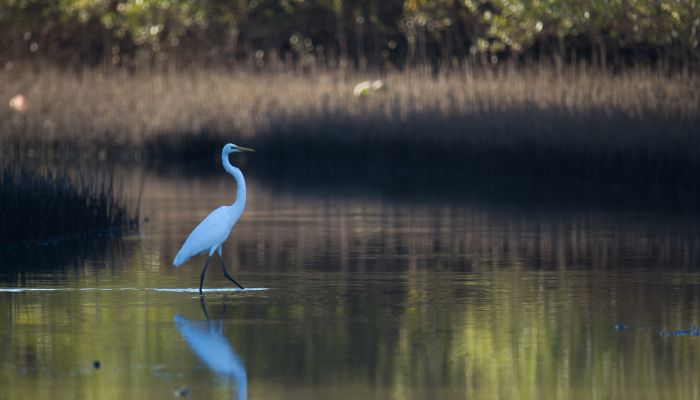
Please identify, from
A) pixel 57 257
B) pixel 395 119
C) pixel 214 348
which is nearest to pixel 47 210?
pixel 57 257

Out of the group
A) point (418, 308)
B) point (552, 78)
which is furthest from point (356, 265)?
point (552, 78)

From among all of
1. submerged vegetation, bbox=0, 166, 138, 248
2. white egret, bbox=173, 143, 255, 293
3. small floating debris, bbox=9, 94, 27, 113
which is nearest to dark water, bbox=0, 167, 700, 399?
white egret, bbox=173, 143, 255, 293

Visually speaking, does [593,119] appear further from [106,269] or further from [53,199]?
→ [106,269]

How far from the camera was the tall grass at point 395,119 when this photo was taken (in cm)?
2398

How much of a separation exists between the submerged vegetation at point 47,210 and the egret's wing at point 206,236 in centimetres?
391

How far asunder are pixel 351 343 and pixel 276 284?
10.3ft

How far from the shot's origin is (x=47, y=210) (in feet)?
54.5

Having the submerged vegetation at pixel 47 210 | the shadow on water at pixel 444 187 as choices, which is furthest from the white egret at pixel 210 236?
the shadow on water at pixel 444 187

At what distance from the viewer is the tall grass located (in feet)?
78.7

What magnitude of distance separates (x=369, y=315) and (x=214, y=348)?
64.4 inches

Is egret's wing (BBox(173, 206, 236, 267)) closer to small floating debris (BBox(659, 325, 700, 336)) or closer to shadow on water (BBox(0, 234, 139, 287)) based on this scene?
shadow on water (BBox(0, 234, 139, 287))

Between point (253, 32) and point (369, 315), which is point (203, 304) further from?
point (253, 32)

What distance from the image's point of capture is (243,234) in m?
17.5

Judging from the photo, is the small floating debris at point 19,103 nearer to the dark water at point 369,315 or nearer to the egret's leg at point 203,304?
the dark water at point 369,315
